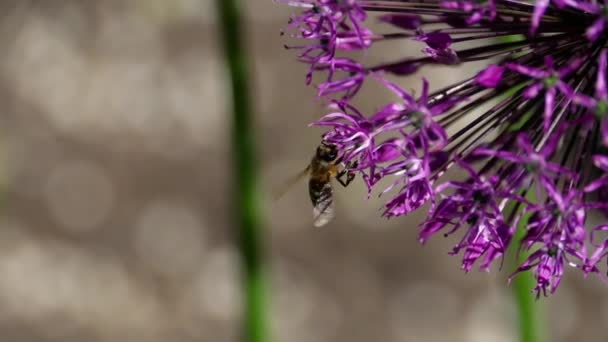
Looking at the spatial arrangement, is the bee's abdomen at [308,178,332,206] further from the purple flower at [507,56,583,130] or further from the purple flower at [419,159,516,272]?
the purple flower at [507,56,583,130]

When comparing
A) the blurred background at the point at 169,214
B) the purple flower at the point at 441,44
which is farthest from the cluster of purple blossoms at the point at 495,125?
the blurred background at the point at 169,214

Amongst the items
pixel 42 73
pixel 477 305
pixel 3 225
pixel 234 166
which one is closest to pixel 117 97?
pixel 42 73

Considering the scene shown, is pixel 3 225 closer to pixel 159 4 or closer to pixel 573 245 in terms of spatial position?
pixel 159 4

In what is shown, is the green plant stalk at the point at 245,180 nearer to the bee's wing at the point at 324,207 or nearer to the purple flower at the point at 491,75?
the bee's wing at the point at 324,207

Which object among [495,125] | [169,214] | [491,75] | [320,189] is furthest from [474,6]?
[169,214]

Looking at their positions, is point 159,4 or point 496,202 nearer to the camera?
point 496,202
